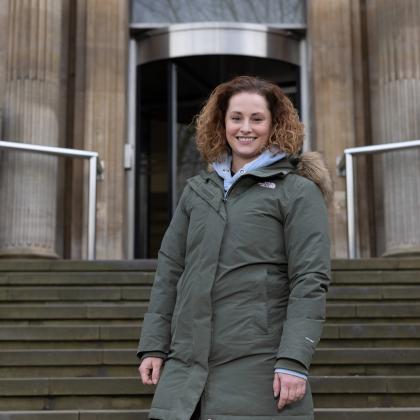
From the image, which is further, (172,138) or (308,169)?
(172,138)

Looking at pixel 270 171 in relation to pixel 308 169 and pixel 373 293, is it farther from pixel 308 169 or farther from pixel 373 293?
pixel 373 293

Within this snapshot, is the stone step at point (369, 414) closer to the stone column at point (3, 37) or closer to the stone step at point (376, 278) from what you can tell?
the stone step at point (376, 278)

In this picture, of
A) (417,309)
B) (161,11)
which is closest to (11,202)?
(161,11)

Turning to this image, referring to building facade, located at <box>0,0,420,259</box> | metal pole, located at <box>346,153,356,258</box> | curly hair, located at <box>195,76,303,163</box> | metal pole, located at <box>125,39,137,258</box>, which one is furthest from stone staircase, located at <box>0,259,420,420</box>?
metal pole, located at <box>125,39,137,258</box>

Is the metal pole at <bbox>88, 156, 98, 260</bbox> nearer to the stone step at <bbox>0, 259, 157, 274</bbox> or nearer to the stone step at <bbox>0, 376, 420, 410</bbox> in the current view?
the stone step at <bbox>0, 259, 157, 274</bbox>

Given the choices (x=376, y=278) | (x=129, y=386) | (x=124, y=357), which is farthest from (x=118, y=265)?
(x=129, y=386)

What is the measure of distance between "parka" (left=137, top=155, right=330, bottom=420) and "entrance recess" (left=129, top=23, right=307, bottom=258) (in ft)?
29.3

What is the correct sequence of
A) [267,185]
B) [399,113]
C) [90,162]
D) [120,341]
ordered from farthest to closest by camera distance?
[399,113], [90,162], [120,341], [267,185]

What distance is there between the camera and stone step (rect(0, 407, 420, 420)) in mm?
4727

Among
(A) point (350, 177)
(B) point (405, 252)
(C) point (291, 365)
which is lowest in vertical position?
(C) point (291, 365)

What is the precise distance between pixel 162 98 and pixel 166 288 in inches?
369

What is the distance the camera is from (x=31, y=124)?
32.9 feet

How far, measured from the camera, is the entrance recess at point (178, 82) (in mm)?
11562

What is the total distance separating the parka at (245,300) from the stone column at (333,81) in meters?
8.32
